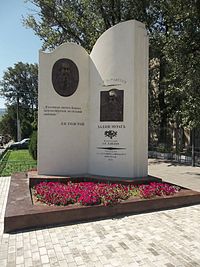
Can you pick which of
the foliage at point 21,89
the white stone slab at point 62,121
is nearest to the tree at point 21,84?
the foliage at point 21,89

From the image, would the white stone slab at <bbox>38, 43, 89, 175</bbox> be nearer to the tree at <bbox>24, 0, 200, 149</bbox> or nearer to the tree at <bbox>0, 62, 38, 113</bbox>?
the tree at <bbox>24, 0, 200, 149</bbox>

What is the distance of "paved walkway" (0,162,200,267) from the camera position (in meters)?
4.04

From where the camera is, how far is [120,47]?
8.41 m

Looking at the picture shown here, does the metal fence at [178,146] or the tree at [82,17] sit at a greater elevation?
the tree at [82,17]

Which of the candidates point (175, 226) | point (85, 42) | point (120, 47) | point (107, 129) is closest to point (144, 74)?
point (120, 47)

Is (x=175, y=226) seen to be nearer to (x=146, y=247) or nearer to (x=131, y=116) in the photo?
(x=146, y=247)

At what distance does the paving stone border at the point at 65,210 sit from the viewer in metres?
5.26

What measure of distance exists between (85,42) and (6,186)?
13617 millimetres

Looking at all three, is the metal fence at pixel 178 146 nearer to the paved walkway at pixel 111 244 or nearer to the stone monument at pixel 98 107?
the stone monument at pixel 98 107

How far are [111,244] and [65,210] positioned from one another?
139 cm

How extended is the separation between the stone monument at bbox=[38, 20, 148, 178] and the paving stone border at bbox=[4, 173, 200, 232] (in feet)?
6.00

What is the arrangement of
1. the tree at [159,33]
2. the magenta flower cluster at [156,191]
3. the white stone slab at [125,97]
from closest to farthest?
the magenta flower cluster at [156,191], the white stone slab at [125,97], the tree at [159,33]

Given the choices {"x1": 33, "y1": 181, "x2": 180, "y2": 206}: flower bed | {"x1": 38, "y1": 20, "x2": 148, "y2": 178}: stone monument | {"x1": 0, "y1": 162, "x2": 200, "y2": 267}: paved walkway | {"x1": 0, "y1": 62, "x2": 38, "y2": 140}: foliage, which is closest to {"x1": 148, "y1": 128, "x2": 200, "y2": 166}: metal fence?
{"x1": 38, "y1": 20, "x2": 148, "y2": 178}: stone monument

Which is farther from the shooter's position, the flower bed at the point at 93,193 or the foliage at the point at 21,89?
the foliage at the point at 21,89
